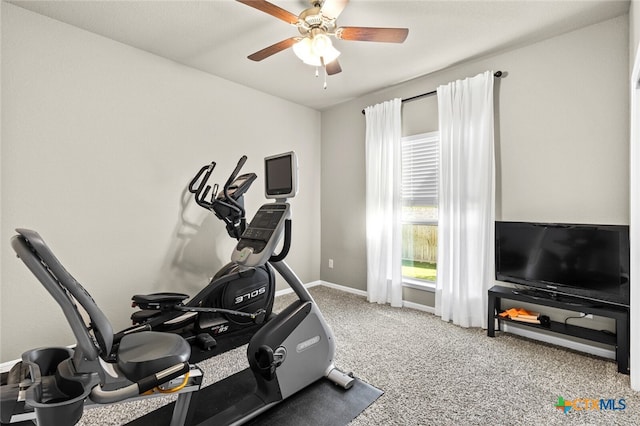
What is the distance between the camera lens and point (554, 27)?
2.54 m

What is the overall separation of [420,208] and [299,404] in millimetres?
2524

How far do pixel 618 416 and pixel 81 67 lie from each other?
15.0ft

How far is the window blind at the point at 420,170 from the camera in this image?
3.52 meters

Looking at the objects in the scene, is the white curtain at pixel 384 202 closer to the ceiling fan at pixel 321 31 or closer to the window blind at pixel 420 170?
the window blind at pixel 420 170

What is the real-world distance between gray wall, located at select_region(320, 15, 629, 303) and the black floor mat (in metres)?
→ 2.19

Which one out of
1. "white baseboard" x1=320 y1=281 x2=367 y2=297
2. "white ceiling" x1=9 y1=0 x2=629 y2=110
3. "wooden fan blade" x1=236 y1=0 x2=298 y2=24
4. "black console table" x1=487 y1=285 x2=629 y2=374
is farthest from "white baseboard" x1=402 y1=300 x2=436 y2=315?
"wooden fan blade" x1=236 y1=0 x2=298 y2=24

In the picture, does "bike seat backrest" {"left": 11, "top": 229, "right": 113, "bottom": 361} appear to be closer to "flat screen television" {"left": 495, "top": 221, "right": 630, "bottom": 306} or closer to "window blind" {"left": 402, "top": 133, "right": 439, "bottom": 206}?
"flat screen television" {"left": 495, "top": 221, "right": 630, "bottom": 306}

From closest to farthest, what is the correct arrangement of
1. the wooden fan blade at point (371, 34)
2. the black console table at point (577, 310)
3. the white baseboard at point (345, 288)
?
the wooden fan blade at point (371, 34)
the black console table at point (577, 310)
the white baseboard at point (345, 288)

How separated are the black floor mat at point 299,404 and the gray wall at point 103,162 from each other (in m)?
1.39

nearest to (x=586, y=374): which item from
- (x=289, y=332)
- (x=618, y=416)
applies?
(x=618, y=416)

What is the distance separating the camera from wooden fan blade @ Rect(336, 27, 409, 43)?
2.06 metres

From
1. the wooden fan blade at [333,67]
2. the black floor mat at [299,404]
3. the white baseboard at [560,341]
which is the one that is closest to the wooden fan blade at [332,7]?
the wooden fan blade at [333,67]

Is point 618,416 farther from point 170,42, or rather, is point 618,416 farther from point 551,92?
point 170,42

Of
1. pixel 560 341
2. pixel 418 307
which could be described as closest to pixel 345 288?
pixel 418 307
